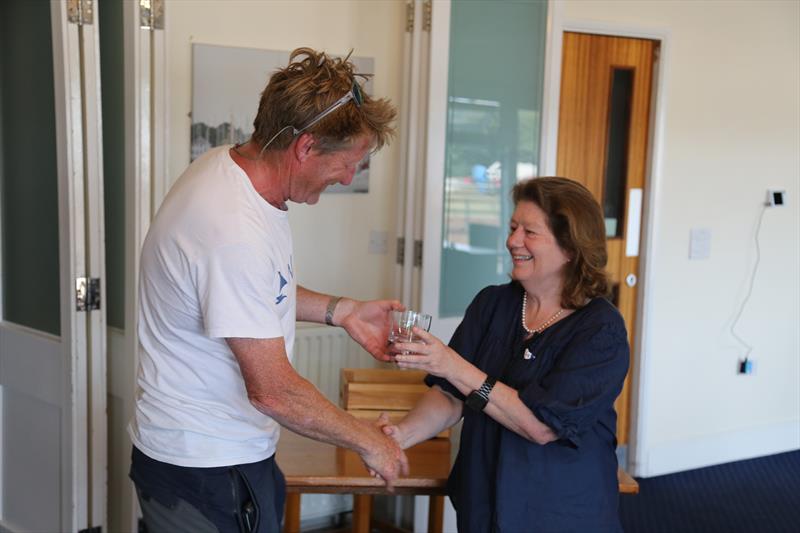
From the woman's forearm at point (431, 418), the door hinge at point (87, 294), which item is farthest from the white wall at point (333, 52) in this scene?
the woman's forearm at point (431, 418)

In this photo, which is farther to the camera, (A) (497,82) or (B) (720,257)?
(B) (720,257)

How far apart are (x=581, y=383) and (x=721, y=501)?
264cm

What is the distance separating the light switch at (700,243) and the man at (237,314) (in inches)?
118

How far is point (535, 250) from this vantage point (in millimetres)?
1969

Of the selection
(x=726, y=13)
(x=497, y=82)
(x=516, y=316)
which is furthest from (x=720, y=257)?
(x=516, y=316)

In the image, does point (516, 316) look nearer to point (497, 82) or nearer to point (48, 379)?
point (497, 82)

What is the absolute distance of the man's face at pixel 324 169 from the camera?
166 centimetres

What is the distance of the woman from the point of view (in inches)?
72.6

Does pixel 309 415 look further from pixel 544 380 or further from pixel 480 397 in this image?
pixel 544 380

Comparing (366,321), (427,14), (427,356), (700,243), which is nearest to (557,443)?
(427,356)

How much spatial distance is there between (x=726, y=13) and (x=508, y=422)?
3.19 meters

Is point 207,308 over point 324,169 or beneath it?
beneath

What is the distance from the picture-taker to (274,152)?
64.4 inches

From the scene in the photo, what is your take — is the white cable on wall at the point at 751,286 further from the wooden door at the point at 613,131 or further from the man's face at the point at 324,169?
the man's face at the point at 324,169
